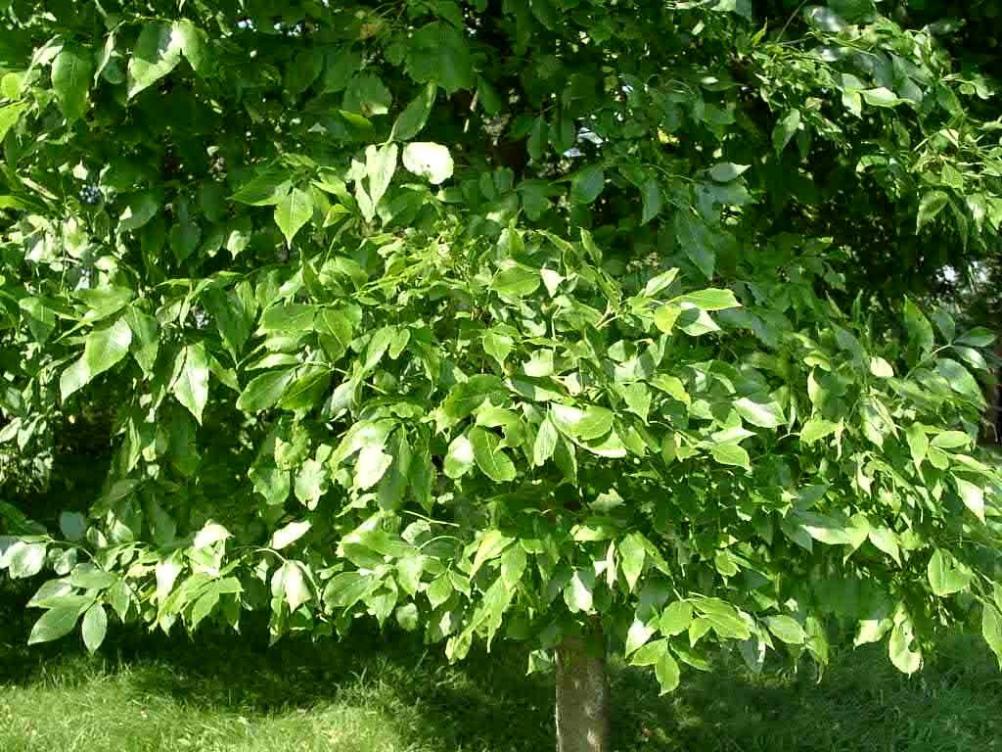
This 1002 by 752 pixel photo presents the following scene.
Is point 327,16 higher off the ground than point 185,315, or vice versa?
point 327,16

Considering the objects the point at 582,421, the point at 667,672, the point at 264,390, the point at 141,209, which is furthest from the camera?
the point at 141,209

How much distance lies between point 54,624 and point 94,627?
3.0 inches

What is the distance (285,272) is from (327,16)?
53 cm

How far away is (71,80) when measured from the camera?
5.84 ft

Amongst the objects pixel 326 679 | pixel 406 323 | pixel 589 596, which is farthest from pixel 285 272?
pixel 326 679

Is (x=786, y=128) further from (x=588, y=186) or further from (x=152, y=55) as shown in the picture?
(x=152, y=55)

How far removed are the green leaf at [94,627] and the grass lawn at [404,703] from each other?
262 centimetres

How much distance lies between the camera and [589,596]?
1.83 meters

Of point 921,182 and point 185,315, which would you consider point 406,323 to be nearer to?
point 185,315

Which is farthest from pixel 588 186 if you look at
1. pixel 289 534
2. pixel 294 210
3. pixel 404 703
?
pixel 404 703

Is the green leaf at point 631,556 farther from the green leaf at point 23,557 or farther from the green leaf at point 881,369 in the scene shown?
the green leaf at point 23,557

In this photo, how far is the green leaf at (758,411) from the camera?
191 centimetres

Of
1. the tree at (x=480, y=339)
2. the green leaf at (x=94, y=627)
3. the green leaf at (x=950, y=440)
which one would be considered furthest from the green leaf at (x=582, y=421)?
the green leaf at (x=94, y=627)

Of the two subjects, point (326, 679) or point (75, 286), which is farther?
point (326, 679)
